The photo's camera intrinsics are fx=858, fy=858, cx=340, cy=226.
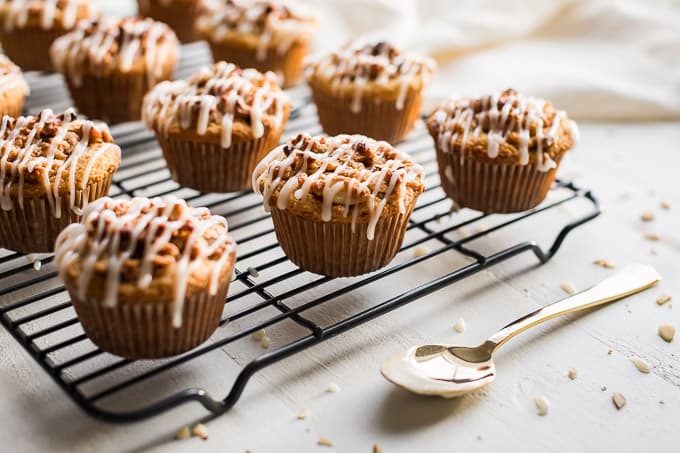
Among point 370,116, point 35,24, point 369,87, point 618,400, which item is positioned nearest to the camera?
point 618,400

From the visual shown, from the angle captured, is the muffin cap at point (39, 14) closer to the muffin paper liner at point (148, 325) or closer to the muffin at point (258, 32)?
the muffin at point (258, 32)

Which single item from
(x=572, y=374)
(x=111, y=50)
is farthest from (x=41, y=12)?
(x=572, y=374)

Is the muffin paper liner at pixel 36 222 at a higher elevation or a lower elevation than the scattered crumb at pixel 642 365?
higher

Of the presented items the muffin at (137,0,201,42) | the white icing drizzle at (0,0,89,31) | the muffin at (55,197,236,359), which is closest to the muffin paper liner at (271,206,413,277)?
the muffin at (55,197,236,359)

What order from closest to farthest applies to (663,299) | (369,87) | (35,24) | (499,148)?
(663,299) → (499,148) → (369,87) → (35,24)

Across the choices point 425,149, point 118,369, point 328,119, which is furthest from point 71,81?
point 118,369

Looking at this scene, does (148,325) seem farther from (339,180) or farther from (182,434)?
(339,180)

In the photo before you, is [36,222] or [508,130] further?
[508,130]

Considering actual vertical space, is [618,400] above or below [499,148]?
below

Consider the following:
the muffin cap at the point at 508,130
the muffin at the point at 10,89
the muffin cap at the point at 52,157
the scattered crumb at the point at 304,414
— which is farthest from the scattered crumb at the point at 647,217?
the muffin at the point at 10,89
